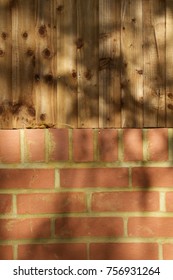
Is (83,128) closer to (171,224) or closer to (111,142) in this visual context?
(111,142)

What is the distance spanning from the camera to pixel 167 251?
9.34ft

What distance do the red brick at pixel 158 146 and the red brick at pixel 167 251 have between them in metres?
0.48

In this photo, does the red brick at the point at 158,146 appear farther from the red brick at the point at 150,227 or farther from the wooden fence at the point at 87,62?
the red brick at the point at 150,227

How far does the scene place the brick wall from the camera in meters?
2.83

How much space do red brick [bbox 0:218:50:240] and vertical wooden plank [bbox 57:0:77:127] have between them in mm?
575

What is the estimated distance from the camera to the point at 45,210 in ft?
9.33

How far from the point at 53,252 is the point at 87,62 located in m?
1.08

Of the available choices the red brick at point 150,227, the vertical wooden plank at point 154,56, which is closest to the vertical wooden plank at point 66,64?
the vertical wooden plank at point 154,56

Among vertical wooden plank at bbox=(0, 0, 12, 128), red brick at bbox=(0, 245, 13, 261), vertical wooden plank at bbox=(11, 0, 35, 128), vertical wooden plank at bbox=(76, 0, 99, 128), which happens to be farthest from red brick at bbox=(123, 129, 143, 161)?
red brick at bbox=(0, 245, 13, 261)

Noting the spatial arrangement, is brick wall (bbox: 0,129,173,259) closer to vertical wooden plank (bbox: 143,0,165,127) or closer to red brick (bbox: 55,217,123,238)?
red brick (bbox: 55,217,123,238)

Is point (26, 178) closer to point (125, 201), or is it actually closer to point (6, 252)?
point (6, 252)

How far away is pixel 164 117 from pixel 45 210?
844mm

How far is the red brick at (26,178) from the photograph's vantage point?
2838mm

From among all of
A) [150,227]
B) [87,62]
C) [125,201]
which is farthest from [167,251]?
[87,62]
